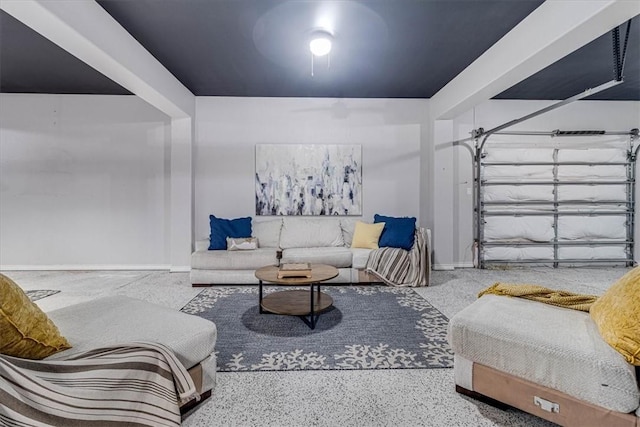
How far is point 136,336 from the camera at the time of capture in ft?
5.01

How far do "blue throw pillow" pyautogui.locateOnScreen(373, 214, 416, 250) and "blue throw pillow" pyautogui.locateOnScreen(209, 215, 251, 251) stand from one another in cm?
198

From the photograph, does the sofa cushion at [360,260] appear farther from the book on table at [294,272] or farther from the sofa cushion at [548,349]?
the sofa cushion at [548,349]

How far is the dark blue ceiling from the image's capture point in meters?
2.65

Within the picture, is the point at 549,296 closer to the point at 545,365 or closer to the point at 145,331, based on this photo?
the point at 545,365

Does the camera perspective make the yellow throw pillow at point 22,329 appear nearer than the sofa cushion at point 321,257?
Yes

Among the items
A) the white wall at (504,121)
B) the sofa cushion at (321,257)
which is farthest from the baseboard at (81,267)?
the white wall at (504,121)

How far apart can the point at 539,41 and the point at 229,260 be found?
A: 391cm

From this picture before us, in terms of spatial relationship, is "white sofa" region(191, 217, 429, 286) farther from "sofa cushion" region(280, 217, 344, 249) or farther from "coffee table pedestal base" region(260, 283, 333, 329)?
"coffee table pedestal base" region(260, 283, 333, 329)

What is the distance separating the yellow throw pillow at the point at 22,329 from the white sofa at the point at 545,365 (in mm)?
1969

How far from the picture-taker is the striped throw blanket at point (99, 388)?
100 centimetres

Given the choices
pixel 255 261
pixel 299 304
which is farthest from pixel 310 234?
pixel 299 304

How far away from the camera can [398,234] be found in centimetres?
422

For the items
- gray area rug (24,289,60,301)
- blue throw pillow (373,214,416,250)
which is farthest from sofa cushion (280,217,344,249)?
gray area rug (24,289,60,301)

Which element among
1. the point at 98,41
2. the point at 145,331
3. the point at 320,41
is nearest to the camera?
the point at 145,331
